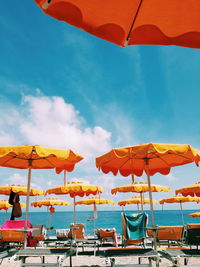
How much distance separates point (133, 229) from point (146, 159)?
2.14m

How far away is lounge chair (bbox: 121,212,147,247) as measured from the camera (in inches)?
250

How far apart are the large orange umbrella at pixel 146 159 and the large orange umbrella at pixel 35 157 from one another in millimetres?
749

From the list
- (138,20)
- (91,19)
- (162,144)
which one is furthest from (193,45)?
(162,144)

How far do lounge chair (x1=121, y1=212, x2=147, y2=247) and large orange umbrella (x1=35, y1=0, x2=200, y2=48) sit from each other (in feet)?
17.8

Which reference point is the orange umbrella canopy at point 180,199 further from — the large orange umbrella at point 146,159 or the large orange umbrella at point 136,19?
the large orange umbrella at point 136,19

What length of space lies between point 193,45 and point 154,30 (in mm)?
349

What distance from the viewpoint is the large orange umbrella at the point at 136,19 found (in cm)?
170

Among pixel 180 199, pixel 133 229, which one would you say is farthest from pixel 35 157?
pixel 180 199

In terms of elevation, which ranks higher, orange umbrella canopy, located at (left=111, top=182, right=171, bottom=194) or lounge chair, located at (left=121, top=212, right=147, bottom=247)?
orange umbrella canopy, located at (left=111, top=182, right=171, bottom=194)

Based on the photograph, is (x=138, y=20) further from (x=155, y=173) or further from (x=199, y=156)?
(x=155, y=173)

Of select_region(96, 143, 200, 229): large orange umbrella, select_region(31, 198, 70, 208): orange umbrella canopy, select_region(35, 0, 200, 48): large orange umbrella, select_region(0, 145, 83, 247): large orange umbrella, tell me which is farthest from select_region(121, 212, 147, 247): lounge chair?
select_region(31, 198, 70, 208): orange umbrella canopy

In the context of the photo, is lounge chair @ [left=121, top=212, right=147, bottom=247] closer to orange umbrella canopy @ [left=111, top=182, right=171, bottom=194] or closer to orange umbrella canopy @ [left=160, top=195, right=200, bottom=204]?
orange umbrella canopy @ [left=111, top=182, right=171, bottom=194]

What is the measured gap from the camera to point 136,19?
1.87m

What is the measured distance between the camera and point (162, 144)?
4375 mm
